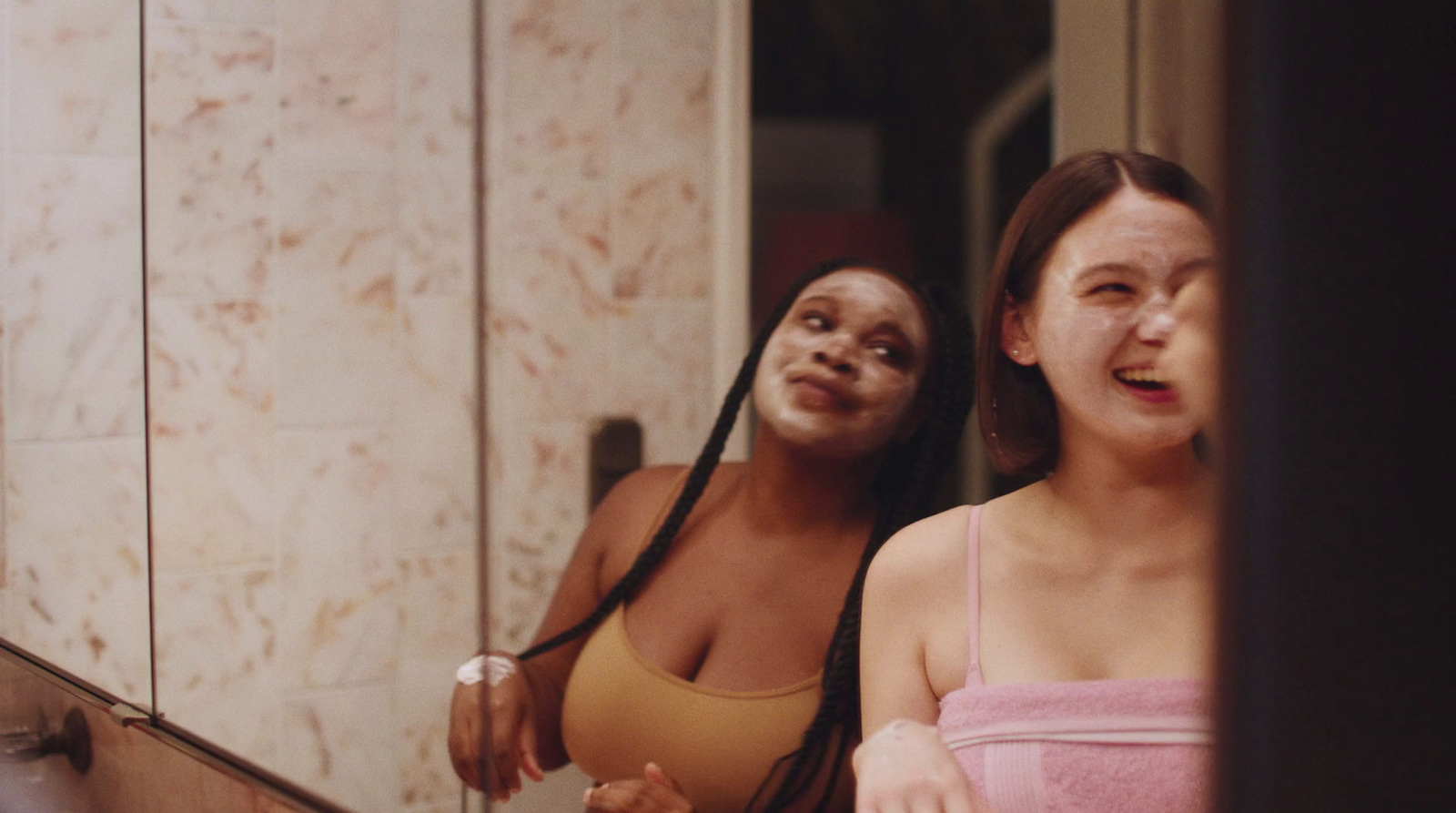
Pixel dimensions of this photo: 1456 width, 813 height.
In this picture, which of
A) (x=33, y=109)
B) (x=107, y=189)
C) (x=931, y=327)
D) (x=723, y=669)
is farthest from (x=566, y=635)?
(x=33, y=109)

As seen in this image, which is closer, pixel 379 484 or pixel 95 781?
pixel 379 484

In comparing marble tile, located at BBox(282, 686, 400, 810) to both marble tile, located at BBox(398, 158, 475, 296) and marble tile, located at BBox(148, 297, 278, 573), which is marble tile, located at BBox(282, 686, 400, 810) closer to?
marble tile, located at BBox(148, 297, 278, 573)

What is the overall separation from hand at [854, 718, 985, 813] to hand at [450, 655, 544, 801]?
0.28m

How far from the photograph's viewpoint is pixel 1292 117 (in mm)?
216

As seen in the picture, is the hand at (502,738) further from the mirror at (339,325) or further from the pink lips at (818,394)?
the pink lips at (818,394)

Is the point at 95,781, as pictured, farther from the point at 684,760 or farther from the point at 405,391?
the point at 684,760

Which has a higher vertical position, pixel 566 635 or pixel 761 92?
pixel 761 92

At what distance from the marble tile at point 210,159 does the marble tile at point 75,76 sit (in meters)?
0.03

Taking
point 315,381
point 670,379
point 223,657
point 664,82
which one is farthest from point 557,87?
point 223,657

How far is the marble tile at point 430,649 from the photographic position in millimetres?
750

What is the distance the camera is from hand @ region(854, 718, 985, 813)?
452 mm

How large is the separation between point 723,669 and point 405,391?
29 centimetres

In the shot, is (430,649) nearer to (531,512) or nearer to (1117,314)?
(531,512)

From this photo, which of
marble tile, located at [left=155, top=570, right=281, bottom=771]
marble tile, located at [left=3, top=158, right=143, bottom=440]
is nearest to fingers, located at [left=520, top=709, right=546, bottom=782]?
marble tile, located at [left=155, top=570, right=281, bottom=771]
